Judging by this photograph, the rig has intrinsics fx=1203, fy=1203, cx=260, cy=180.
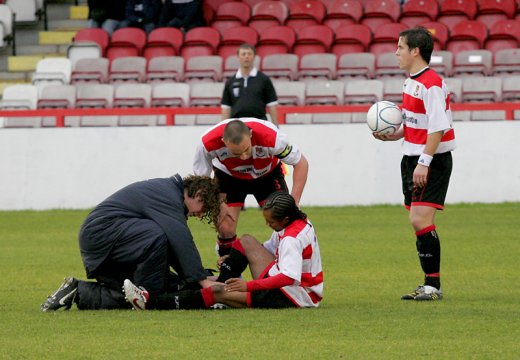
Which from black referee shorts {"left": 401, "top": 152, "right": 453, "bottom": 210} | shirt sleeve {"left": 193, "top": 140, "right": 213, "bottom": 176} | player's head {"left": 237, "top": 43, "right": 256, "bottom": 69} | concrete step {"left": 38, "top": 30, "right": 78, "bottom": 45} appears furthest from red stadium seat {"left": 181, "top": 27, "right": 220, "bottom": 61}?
black referee shorts {"left": 401, "top": 152, "right": 453, "bottom": 210}

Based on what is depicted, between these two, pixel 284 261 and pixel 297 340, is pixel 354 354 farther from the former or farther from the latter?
pixel 284 261

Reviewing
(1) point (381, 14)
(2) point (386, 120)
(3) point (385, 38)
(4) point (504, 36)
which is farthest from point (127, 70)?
(2) point (386, 120)

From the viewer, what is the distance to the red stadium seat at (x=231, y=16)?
A: 22766 millimetres

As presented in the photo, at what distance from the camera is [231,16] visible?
22812 millimetres

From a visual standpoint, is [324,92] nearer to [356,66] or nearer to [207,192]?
[356,66]

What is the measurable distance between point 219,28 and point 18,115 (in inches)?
217

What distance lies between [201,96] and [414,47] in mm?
10935

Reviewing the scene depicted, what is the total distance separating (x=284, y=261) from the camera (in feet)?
26.0

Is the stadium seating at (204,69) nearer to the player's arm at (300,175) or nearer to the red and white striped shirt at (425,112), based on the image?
the player's arm at (300,175)

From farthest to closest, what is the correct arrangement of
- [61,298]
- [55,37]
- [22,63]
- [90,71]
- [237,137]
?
[55,37] → [22,63] → [90,71] → [237,137] → [61,298]

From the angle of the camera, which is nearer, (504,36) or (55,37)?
(504,36)

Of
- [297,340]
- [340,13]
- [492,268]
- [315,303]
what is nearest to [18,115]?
[340,13]

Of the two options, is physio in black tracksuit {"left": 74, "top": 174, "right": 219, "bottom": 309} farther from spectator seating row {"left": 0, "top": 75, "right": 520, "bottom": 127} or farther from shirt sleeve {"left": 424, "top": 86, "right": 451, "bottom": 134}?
spectator seating row {"left": 0, "top": 75, "right": 520, "bottom": 127}

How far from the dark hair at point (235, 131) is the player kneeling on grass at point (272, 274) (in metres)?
0.65
